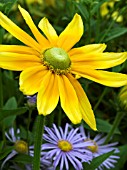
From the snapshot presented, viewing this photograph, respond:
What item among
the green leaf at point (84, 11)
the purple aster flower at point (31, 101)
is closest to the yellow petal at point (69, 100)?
the purple aster flower at point (31, 101)

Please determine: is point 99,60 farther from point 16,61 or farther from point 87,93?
point 87,93

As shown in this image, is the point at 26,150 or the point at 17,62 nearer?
the point at 17,62

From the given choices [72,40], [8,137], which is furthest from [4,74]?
[72,40]

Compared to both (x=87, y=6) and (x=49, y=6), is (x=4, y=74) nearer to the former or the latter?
(x=87, y=6)

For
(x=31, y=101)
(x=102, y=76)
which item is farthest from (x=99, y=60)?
(x=31, y=101)

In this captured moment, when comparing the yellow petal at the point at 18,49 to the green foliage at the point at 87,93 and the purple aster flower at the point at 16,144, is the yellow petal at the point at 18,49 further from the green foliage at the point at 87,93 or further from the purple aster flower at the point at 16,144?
the purple aster flower at the point at 16,144

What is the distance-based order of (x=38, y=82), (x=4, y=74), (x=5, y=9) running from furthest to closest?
(x=4, y=74) → (x=5, y=9) → (x=38, y=82)
